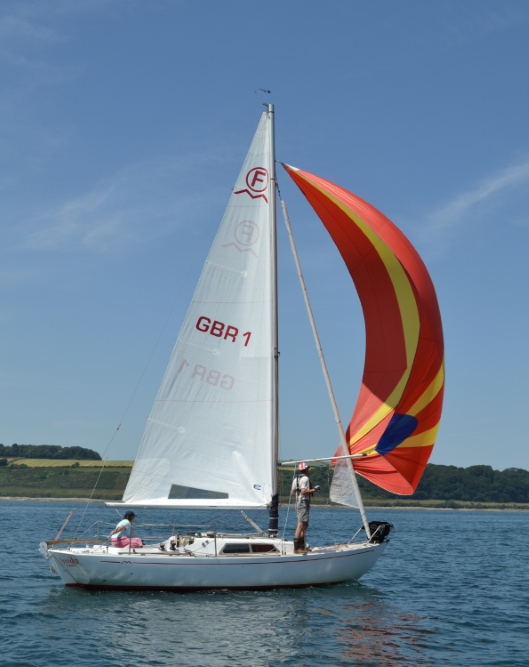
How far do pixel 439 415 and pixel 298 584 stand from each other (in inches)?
208

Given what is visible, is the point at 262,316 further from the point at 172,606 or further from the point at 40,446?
the point at 40,446

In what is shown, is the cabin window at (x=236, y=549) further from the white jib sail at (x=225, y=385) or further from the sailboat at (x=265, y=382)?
the white jib sail at (x=225, y=385)

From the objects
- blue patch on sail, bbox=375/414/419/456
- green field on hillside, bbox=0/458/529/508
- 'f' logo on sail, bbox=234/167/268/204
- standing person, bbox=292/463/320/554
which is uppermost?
Answer: 'f' logo on sail, bbox=234/167/268/204

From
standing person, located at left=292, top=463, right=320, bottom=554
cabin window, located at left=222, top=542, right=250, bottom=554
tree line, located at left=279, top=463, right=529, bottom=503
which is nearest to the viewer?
cabin window, located at left=222, top=542, right=250, bottom=554

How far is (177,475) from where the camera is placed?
17844mm

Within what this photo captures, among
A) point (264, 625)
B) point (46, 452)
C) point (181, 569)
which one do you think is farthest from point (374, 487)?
point (264, 625)

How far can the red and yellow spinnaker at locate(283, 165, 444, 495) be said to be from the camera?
18406mm

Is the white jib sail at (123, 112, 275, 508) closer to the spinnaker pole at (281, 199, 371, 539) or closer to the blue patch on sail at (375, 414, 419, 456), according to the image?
the spinnaker pole at (281, 199, 371, 539)

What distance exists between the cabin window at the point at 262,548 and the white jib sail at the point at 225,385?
978 mm

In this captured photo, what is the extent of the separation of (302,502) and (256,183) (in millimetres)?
7839

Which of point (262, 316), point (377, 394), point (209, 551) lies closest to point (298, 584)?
point (209, 551)

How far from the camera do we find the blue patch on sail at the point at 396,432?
18391mm

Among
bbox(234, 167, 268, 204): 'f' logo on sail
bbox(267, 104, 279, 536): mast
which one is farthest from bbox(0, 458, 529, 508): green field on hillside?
bbox(234, 167, 268, 204): 'f' logo on sail

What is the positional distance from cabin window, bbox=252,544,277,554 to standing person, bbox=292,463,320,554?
0.54 m
